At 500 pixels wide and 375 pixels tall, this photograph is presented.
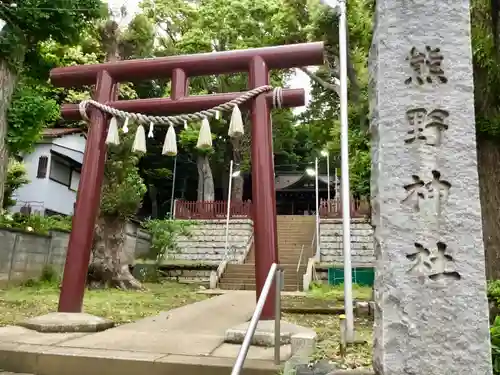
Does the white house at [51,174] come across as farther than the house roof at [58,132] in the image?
No

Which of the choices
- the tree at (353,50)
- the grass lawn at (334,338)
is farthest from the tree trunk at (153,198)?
the grass lawn at (334,338)

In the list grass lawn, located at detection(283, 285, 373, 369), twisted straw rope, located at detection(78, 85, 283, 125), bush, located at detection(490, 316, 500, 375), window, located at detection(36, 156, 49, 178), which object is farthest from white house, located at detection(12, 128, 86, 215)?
bush, located at detection(490, 316, 500, 375)

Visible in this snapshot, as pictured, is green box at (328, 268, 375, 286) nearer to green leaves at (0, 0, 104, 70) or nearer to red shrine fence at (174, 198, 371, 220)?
red shrine fence at (174, 198, 371, 220)

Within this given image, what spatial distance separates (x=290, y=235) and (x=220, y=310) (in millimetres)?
12467

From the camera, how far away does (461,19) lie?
347 cm

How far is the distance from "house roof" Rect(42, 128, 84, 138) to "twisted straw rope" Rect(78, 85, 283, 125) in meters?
15.7

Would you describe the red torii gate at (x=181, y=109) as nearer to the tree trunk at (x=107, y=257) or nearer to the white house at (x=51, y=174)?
the tree trunk at (x=107, y=257)

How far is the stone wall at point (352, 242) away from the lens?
17.8 metres

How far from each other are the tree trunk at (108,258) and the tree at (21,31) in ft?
12.2

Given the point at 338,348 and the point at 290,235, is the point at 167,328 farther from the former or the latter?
the point at 290,235

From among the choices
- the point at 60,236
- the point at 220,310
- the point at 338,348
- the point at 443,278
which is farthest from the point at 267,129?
the point at 60,236

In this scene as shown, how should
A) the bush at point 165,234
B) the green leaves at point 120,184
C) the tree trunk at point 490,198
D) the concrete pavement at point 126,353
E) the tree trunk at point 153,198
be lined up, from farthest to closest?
the tree trunk at point 153,198
the bush at point 165,234
the green leaves at point 120,184
the tree trunk at point 490,198
the concrete pavement at point 126,353

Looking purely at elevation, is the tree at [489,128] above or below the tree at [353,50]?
below

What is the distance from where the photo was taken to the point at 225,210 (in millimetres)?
21219
